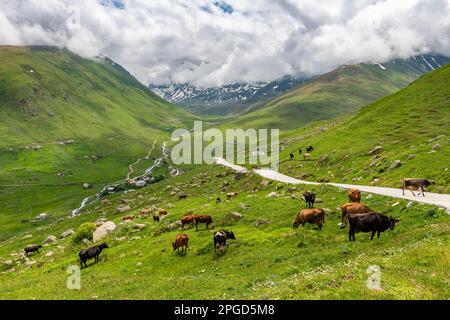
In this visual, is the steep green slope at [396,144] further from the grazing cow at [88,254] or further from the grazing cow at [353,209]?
the grazing cow at [88,254]

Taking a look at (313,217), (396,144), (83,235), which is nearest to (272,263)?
(313,217)

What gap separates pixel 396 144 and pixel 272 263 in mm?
55553

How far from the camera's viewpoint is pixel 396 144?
7094 centimetres

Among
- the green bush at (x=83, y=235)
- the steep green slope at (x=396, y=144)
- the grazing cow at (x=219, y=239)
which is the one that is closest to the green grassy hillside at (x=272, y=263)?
the grazing cow at (x=219, y=239)

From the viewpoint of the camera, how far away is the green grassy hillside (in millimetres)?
15420

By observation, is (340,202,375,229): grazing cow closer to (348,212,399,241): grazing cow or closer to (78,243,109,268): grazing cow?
(348,212,399,241): grazing cow

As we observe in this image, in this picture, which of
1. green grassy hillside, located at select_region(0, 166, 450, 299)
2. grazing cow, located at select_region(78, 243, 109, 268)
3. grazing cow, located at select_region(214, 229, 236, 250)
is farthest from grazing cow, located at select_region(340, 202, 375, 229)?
grazing cow, located at select_region(78, 243, 109, 268)

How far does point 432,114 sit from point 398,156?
118ft

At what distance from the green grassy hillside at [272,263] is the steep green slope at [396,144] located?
1307 cm

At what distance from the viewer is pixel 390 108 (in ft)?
330

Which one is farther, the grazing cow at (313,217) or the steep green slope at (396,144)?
the steep green slope at (396,144)

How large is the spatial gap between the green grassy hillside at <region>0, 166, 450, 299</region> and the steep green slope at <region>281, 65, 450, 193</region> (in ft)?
42.9

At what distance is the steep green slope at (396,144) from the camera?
163ft
